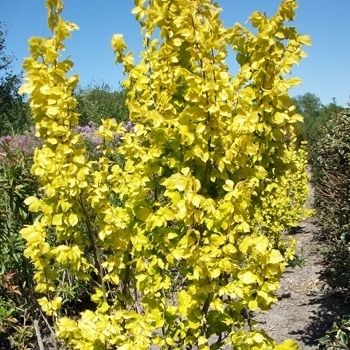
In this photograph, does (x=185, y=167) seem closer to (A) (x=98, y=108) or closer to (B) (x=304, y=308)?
(B) (x=304, y=308)

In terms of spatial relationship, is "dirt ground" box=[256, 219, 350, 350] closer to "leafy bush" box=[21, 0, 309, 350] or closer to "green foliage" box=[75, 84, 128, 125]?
"leafy bush" box=[21, 0, 309, 350]

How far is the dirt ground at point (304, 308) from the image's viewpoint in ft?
22.4

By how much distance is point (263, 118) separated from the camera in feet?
8.77

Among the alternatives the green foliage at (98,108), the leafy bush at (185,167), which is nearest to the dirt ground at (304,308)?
the leafy bush at (185,167)

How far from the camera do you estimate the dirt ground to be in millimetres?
6820

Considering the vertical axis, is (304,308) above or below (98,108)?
below

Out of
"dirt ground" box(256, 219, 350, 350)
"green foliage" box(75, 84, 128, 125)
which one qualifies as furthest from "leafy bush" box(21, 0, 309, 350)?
"green foliage" box(75, 84, 128, 125)

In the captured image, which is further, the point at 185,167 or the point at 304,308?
the point at 304,308

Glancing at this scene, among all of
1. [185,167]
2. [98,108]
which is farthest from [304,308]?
[98,108]

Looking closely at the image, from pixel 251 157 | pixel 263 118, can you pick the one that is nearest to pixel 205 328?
pixel 251 157

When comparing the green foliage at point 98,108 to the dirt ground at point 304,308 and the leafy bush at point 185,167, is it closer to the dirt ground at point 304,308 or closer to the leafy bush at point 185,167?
the dirt ground at point 304,308

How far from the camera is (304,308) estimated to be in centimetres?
800

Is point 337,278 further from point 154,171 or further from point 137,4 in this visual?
point 137,4

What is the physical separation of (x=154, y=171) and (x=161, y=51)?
2.49 ft
